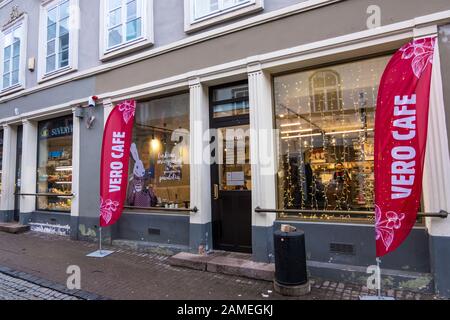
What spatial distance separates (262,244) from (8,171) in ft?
30.8

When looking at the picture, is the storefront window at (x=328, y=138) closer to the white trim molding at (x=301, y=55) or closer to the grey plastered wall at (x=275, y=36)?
the white trim molding at (x=301, y=55)

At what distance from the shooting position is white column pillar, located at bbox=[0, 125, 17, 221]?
1024 centimetres

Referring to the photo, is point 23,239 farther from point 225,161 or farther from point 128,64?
point 225,161

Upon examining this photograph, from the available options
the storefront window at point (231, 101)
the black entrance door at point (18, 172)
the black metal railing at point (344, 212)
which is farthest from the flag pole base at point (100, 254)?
the black entrance door at point (18, 172)

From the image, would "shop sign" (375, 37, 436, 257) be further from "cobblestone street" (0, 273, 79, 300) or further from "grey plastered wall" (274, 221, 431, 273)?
"cobblestone street" (0, 273, 79, 300)

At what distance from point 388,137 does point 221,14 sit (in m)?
4.06

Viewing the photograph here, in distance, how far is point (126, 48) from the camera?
287 inches

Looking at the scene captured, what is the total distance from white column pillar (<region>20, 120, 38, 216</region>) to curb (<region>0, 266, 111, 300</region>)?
13.8 feet

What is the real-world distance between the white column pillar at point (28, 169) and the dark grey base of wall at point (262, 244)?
7.80 meters

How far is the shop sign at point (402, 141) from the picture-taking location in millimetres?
3730

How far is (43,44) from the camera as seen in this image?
941 cm

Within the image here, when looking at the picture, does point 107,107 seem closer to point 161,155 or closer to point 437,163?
point 161,155

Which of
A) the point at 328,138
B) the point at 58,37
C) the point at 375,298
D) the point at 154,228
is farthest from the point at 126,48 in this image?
the point at 375,298

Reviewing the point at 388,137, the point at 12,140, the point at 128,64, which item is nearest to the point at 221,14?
the point at 128,64
